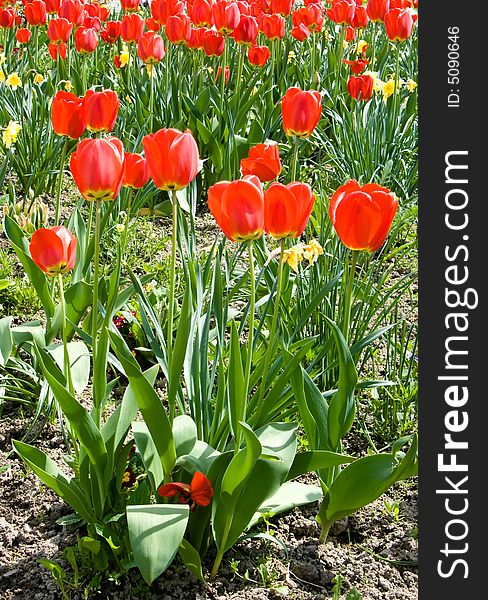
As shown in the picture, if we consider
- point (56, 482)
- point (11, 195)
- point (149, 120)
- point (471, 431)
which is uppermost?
point (149, 120)

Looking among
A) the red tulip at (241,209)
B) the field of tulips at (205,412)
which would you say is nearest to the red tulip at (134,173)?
the field of tulips at (205,412)

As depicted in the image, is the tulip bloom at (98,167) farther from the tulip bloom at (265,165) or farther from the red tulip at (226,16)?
the red tulip at (226,16)

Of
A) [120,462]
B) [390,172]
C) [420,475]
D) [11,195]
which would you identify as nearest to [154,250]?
[11,195]

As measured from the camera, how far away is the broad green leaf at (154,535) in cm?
161

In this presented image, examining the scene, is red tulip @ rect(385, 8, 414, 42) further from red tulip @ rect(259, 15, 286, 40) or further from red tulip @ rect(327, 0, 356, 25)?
red tulip @ rect(259, 15, 286, 40)

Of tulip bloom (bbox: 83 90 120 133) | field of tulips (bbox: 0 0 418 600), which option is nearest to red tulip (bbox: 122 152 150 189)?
field of tulips (bbox: 0 0 418 600)

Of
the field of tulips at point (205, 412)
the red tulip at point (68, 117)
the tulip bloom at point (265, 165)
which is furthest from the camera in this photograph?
the red tulip at point (68, 117)

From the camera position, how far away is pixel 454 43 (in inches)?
74.2

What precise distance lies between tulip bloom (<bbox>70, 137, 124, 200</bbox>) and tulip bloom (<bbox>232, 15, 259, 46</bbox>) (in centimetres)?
228

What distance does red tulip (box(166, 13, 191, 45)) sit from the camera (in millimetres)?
3770

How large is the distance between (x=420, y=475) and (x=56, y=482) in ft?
2.51

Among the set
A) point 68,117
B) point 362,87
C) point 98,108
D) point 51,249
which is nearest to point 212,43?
point 362,87

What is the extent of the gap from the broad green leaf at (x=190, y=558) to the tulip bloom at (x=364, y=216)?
72cm

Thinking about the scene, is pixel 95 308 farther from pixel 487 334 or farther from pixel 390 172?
pixel 390 172
